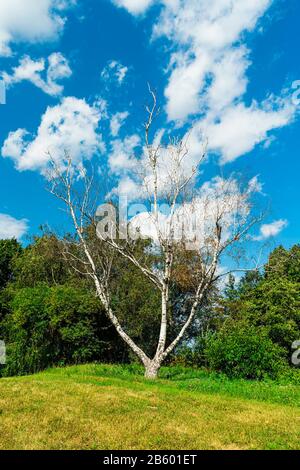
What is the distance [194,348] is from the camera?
23.8 meters

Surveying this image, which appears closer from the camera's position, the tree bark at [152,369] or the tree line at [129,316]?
the tree bark at [152,369]

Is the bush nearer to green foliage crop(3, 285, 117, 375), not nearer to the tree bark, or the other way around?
the tree bark

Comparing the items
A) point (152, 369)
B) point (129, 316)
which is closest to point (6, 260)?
point (129, 316)

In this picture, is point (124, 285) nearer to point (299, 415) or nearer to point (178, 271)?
point (178, 271)

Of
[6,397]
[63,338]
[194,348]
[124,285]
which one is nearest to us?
[6,397]

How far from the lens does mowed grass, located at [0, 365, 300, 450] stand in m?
6.46

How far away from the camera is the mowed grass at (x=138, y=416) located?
6.46 metres

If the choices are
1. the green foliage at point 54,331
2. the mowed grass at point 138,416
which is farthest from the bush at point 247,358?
the green foliage at point 54,331

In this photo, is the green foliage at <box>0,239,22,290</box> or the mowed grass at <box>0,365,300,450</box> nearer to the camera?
the mowed grass at <box>0,365,300,450</box>

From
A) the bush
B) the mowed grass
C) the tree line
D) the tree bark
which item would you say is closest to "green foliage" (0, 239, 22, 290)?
the tree line

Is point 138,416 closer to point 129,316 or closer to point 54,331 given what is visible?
point 54,331

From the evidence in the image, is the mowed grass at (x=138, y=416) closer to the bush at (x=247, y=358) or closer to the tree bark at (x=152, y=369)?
the bush at (x=247, y=358)
